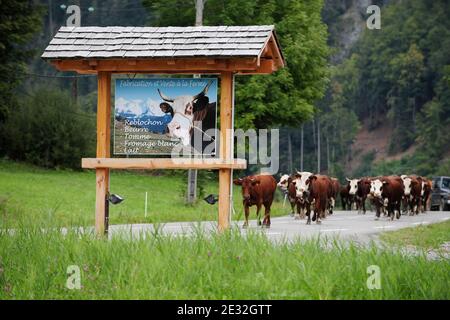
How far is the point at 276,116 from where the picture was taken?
48.4m

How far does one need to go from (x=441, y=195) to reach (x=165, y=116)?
1639 inches

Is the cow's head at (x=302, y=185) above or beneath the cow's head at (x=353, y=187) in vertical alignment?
above

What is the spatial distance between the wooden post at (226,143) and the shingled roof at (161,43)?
734 mm

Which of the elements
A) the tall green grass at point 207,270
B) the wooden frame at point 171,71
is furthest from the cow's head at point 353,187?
the tall green grass at point 207,270

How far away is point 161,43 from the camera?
19328 mm

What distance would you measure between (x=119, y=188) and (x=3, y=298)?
112ft

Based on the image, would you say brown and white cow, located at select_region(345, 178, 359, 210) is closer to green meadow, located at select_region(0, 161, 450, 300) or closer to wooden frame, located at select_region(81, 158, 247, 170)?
wooden frame, located at select_region(81, 158, 247, 170)

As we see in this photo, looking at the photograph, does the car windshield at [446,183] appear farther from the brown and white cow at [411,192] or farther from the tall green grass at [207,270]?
the tall green grass at [207,270]

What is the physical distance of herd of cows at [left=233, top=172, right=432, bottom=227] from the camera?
2769cm

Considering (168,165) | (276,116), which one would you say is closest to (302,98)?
(276,116)

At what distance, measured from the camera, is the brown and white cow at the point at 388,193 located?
3784cm

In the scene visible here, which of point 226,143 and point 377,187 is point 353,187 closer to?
point 377,187
